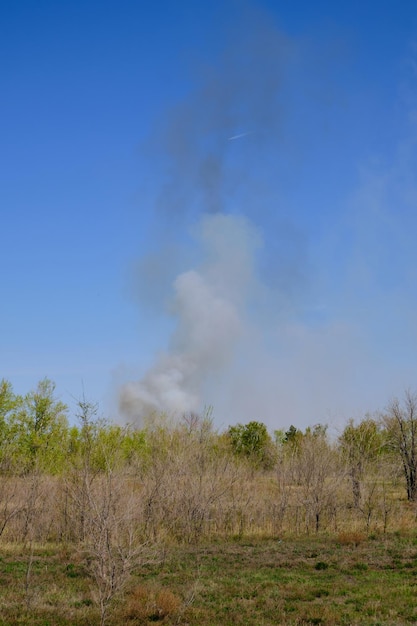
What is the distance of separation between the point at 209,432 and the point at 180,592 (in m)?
14.4

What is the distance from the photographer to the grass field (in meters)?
9.34

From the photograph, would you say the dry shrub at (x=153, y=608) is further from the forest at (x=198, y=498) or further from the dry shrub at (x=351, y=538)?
the dry shrub at (x=351, y=538)

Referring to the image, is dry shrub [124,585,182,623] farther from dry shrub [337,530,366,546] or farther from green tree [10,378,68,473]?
green tree [10,378,68,473]

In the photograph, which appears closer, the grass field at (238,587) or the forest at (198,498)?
the grass field at (238,587)

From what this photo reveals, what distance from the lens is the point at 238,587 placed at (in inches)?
450

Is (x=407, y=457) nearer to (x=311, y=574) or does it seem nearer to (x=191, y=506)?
(x=191, y=506)

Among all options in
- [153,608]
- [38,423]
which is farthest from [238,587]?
[38,423]

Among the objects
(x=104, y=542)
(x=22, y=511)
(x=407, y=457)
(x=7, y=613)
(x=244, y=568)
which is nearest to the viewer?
(x=104, y=542)

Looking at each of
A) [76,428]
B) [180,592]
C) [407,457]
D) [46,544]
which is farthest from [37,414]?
[180,592]

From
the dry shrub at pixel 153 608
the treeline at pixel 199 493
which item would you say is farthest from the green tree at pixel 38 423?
the dry shrub at pixel 153 608

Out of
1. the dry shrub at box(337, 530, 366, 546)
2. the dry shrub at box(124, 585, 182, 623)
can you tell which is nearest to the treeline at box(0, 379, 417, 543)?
the dry shrub at box(337, 530, 366, 546)

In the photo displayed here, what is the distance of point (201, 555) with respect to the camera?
1561 cm

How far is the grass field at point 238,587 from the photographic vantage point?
934 cm

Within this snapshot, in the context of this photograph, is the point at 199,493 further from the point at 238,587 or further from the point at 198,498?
the point at 238,587
